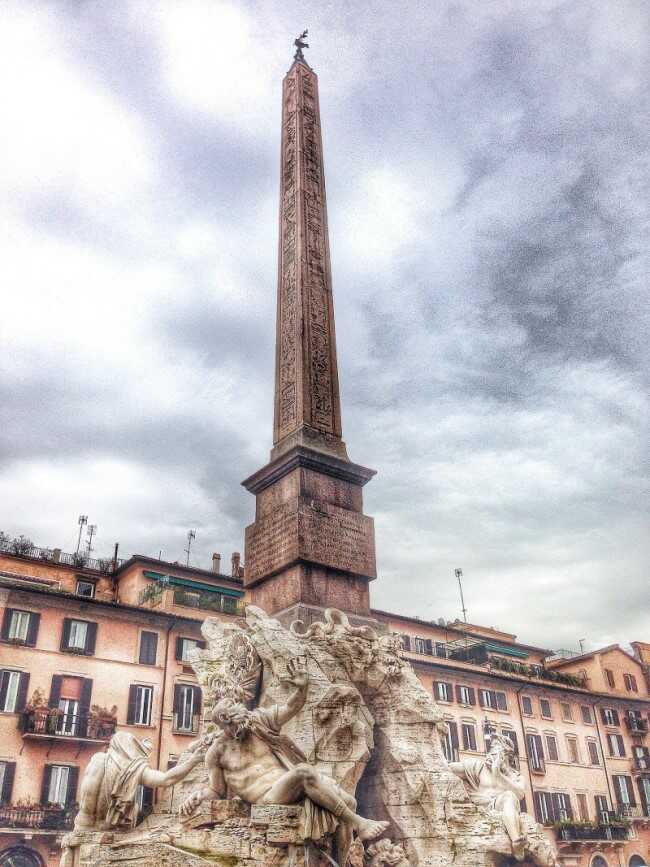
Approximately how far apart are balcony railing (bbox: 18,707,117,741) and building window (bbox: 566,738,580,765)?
1926 cm

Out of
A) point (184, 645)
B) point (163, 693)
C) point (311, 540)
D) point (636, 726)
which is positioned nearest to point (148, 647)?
point (184, 645)

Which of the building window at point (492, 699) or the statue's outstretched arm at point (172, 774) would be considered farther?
the building window at point (492, 699)

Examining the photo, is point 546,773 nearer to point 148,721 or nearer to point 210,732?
point 148,721

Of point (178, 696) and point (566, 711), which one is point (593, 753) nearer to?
point (566, 711)

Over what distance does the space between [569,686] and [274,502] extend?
89.5 ft

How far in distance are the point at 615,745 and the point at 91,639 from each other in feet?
77.1

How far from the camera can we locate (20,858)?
762 inches

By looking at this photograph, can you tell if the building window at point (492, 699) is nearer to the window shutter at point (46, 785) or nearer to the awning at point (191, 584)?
the awning at point (191, 584)

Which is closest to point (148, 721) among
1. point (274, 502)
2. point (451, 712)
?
point (451, 712)

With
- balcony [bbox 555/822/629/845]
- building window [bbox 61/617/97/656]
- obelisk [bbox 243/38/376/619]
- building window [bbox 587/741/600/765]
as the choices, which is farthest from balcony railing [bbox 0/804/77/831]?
building window [bbox 587/741/600/765]

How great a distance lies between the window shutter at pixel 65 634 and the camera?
72.9ft

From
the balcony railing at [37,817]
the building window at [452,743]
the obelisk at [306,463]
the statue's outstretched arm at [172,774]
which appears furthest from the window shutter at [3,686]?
the statue's outstretched arm at [172,774]

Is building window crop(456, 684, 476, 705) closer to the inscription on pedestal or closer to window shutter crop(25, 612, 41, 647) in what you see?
window shutter crop(25, 612, 41, 647)

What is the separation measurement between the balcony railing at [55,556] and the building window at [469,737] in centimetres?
1402
